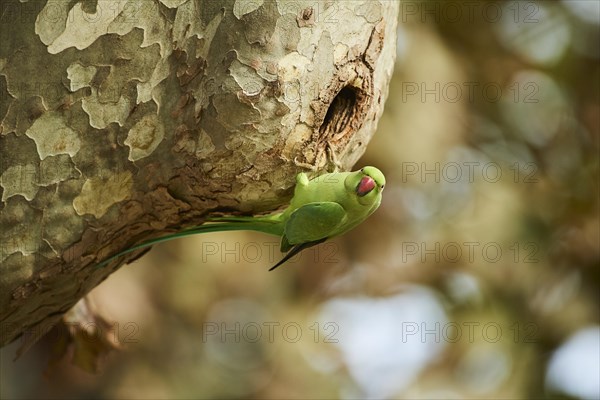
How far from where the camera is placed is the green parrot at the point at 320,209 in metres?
2.34

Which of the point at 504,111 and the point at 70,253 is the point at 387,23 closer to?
the point at 70,253

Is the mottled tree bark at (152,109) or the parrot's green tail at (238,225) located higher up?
the mottled tree bark at (152,109)

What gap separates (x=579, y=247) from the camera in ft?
18.7

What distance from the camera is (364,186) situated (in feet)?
7.72

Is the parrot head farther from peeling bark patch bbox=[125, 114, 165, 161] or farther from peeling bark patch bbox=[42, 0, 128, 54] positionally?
peeling bark patch bbox=[42, 0, 128, 54]

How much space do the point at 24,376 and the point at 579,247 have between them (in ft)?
14.0

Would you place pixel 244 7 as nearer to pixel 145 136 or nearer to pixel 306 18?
pixel 306 18

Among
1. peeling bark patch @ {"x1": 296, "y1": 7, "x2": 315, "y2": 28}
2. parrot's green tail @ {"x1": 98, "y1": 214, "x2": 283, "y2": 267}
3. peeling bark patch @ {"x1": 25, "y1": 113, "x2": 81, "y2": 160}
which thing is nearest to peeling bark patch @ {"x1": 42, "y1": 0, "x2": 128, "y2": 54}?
peeling bark patch @ {"x1": 25, "y1": 113, "x2": 81, "y2": 160}

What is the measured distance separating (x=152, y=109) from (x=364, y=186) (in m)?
0.69

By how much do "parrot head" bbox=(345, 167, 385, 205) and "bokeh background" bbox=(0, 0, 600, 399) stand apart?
279 centimetres

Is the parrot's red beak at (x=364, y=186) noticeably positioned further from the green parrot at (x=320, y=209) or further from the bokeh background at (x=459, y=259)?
the bokeh background at (x=459, y=259)

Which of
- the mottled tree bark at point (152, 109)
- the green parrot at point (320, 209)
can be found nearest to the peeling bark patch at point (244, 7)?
the mottled tree bark at point (152, 109)

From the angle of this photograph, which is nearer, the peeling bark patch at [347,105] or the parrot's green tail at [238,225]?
the peeling bark patch at [347,105]

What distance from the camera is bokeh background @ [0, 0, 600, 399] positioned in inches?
212
